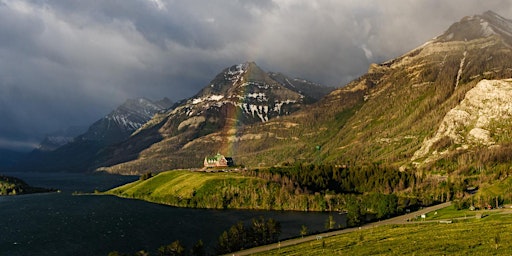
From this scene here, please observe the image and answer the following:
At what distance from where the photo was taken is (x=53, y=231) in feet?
656

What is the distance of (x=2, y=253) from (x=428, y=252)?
158m

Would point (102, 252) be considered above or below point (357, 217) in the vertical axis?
below

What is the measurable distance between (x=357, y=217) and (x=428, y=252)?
109 metres

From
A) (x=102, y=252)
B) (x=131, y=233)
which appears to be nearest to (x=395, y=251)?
(x=102, y=252)

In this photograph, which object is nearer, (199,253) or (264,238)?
(199,253)

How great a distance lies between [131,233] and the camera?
628 ft

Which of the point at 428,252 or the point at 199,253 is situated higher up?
the point at 428,252

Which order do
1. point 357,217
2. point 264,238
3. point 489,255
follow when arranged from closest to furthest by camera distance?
1. point 489,255
2. point 264,238
3. point 357,217

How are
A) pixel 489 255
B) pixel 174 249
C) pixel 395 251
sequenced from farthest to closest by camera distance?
pixel 174 249
pixel 395 251
pixel 489 255

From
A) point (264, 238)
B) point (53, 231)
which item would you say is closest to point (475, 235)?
point (264, 238)

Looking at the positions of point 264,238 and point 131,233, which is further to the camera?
point 131,233

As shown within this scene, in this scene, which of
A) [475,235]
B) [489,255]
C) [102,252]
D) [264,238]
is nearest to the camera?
[489,255]

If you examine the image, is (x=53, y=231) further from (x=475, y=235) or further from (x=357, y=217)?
(x=475, y=235)

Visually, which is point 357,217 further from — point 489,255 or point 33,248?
point 33,248
